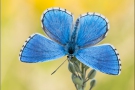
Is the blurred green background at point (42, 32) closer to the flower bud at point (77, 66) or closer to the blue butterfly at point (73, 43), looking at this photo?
the blue butterfly at point (73, 43)

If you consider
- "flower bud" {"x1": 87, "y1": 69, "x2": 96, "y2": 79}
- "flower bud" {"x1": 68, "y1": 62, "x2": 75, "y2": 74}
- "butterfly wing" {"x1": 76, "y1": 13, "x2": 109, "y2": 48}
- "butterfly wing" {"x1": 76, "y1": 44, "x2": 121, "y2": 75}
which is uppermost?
"butterfly wing" {"x1": 76, "y1": 13, "x2": 109, "y2": 48}

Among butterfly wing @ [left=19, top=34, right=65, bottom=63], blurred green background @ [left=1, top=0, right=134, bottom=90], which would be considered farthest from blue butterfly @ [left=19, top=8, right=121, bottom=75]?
blurred green background @ [left=1, top=0, right=134, bottom=90]

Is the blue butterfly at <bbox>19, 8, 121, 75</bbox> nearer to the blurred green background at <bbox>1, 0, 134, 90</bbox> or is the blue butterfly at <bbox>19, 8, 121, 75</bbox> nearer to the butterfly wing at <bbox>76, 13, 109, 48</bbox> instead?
the butterfly wing at <bbox>76, 13, 109, 48</bbox>

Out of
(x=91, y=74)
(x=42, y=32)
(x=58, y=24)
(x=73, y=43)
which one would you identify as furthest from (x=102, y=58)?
(x=42, y=32)

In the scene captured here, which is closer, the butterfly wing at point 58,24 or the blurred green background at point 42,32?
the butterfly wing at point 58,24

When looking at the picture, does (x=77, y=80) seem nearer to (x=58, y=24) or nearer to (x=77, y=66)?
(x=77, y=66)

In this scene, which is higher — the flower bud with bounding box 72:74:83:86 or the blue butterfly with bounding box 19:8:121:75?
the blue butterfly with bounding box 19:8:121:75

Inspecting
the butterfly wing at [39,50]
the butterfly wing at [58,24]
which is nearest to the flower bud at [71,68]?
the butterfly wing at [39,50]
